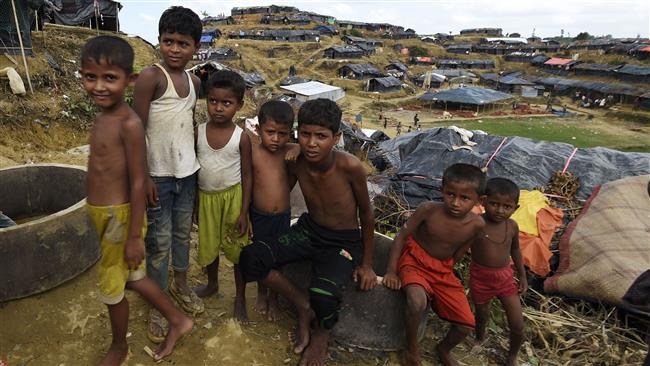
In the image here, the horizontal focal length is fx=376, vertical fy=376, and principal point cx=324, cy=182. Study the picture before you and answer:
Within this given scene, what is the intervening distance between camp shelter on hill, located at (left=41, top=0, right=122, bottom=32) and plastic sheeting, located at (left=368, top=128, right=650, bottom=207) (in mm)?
17797

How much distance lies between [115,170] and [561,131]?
3038 centimetres

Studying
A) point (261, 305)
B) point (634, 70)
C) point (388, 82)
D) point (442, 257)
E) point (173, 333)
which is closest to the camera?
point (173, 333)

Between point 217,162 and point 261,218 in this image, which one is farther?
point 261,218

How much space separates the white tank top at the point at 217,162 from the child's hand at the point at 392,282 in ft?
4.11

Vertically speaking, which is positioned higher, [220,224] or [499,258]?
[220,224]

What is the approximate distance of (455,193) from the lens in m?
2.48

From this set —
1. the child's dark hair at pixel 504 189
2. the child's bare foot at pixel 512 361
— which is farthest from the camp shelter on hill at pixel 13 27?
the child's bare foot at pixel 512 361

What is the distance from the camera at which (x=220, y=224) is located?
8.76 feet

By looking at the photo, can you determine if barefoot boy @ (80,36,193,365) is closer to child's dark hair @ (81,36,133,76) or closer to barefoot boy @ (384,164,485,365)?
child's dark hair @ (81,36,133,76)

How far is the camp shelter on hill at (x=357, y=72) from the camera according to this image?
41312 millimetres

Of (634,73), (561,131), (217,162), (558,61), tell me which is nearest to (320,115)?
(217,162)

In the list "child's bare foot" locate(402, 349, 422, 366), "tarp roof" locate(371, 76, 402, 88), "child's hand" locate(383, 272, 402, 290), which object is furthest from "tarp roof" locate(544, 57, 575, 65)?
"child's bare foot" locate(402, 349, 422, 366)

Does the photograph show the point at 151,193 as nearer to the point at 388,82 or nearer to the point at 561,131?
the point at 561,131

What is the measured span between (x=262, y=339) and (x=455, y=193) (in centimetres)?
165
